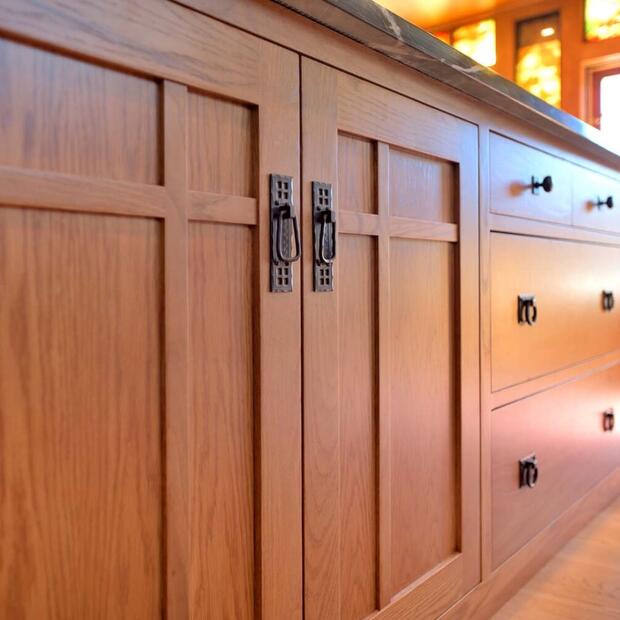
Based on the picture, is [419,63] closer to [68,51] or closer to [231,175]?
[231,175]

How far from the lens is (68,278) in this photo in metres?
0.62

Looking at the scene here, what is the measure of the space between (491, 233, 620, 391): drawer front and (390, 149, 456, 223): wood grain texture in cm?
20

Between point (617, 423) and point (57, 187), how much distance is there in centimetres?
179

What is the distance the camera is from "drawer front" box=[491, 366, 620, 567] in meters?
1.33

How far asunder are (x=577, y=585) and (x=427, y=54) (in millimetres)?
1172

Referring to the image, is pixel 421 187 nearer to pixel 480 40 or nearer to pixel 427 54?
pixel 427 54

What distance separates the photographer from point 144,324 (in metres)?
0.69

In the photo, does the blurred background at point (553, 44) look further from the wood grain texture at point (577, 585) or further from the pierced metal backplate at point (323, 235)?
the pierced metal backplate at point (323, 235)

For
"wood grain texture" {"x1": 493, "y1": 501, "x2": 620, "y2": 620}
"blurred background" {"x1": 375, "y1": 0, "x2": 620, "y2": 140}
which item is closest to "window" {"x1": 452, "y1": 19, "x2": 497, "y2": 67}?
"blurred background" {"x1": 375, "y1": 0, "x2": 620, "y2": 140}

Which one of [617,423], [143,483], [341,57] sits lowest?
[617,423]

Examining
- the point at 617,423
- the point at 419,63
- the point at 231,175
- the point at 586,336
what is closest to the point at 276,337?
the point at 231,175

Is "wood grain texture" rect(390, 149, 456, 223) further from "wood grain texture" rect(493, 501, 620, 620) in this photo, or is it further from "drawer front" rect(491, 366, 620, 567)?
"wood grain texture" rect(493, 501, 620, 620)

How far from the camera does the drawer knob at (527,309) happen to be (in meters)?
1.39

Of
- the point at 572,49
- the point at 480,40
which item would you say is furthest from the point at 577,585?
the point at 480,40
